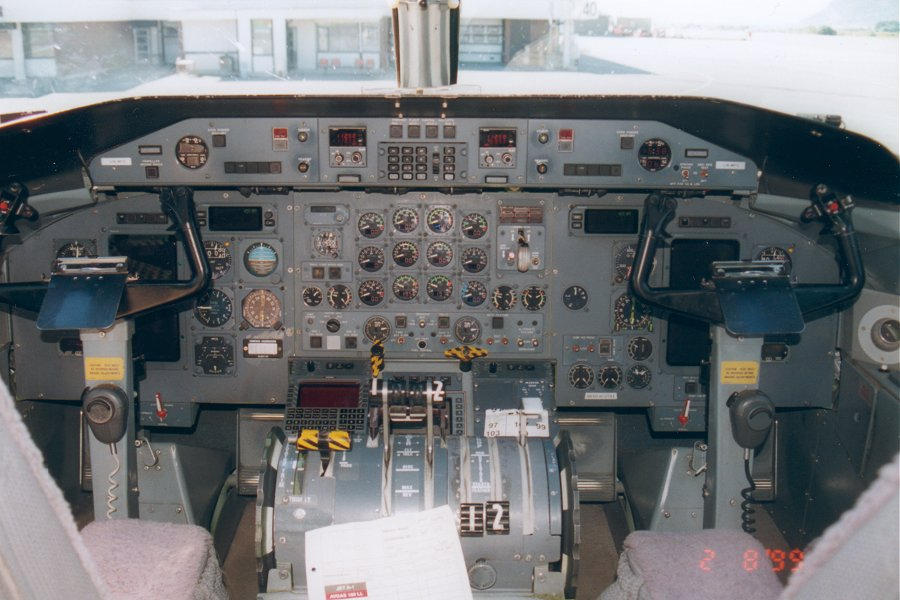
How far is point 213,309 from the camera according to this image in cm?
388

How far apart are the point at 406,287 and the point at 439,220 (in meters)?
0.35

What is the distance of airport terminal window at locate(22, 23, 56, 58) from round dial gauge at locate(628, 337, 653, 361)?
8.95ft

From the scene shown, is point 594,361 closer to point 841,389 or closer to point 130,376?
point 841,389

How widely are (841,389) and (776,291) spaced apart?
0.84m

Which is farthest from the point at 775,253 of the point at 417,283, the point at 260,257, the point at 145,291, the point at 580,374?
the point at 145,291

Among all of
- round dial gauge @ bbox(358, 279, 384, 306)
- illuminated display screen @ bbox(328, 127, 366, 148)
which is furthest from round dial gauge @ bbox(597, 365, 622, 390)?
illuminated display screen @ bbox(328, 127, 366, 148)

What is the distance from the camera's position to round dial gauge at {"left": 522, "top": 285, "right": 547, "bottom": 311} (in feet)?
12.7

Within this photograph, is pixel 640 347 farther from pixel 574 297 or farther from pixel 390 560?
pixel 390 560

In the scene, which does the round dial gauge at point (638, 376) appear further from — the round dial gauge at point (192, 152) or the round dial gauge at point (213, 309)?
the round dial gauge at point (192, 152)

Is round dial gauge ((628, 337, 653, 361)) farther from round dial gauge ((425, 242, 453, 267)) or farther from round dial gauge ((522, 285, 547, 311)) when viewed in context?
round dial gauge ((425, 242, 453, 267))

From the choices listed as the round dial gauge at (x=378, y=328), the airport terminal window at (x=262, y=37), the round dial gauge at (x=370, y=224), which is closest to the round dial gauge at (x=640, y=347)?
the round dial gauge at (x=378, y=328)

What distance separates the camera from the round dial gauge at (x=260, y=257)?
3844mm

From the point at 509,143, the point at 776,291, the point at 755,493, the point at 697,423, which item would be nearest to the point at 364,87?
the point at 509,143

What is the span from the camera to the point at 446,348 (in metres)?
3.90
